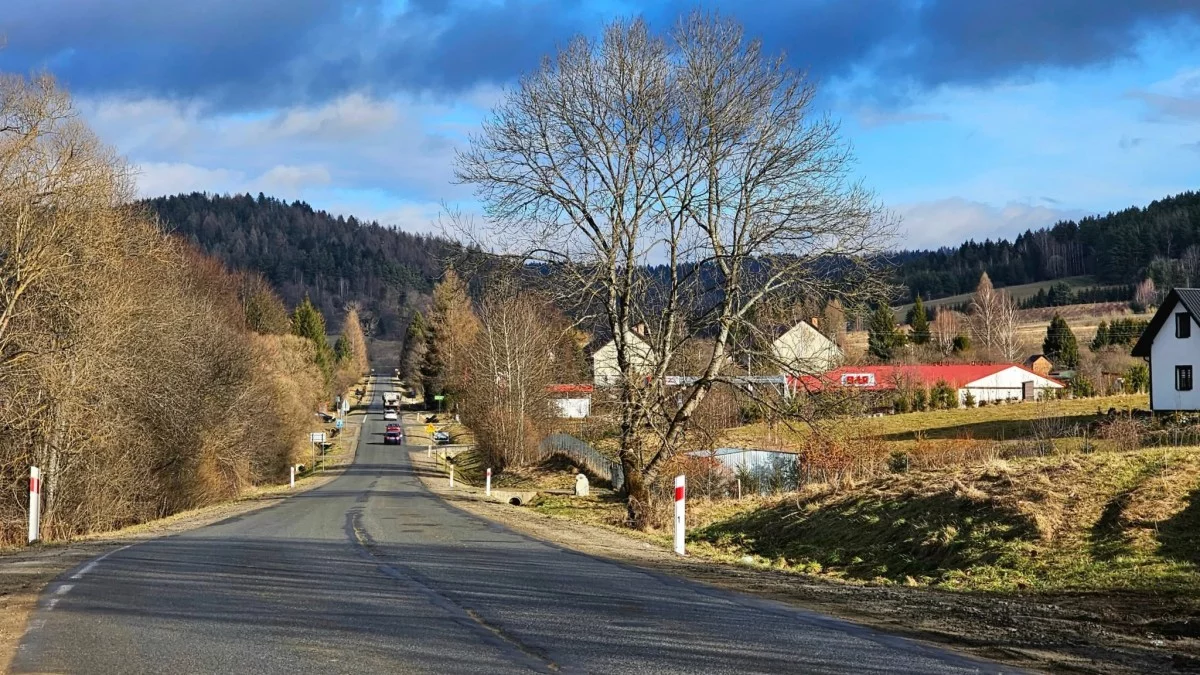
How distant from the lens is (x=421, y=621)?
361 inches

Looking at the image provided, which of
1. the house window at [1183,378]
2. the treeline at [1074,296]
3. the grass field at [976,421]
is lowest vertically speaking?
the grass field at [976,421]

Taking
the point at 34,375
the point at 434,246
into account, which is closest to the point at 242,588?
the point at 434,246

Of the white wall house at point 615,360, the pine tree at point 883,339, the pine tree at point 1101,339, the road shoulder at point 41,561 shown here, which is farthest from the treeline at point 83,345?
the pine tree at point 1101,339

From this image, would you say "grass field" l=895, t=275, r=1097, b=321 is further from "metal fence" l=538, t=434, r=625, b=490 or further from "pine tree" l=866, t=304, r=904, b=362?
"metal fence" l=538, t=434, r=625, b=490

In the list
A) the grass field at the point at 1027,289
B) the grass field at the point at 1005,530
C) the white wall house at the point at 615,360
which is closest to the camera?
the grass field at the point at 1005,530

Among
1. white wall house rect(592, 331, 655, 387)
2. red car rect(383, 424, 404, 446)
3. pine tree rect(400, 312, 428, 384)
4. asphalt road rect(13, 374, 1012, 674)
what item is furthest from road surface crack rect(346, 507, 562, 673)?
pine tree rect(400, 312, 428, 384)

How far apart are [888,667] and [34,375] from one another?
25.9 meters

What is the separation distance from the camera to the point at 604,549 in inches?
674

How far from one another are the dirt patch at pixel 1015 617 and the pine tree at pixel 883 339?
6696 cm

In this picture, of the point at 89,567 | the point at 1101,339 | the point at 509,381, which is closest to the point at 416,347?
the point at 1101,339

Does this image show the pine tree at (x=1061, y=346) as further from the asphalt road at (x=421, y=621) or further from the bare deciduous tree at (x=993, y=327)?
the asphalt road at (x=421, y=621)

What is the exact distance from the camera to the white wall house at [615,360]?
22969mm

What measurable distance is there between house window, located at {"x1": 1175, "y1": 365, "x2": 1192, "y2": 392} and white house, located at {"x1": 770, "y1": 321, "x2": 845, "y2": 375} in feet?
117

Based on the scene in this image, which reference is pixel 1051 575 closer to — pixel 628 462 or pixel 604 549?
pixel 604 549
